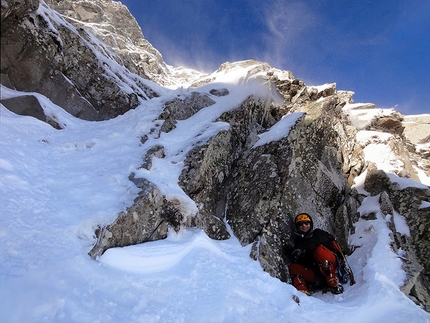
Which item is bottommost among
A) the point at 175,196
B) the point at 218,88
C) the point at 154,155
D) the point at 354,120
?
the point at 175,196

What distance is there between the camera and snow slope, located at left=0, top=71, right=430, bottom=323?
12.5ft

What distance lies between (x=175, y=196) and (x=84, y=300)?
14.2ft

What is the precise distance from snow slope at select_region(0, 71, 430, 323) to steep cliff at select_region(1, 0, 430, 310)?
17.2 inches

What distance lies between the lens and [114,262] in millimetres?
5043

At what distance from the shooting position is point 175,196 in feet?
25.9

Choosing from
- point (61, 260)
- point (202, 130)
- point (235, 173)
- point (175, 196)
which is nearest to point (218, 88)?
point (202, 130)

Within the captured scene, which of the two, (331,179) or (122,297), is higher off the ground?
(331,179)

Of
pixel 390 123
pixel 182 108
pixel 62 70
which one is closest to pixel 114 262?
pixel 182 108

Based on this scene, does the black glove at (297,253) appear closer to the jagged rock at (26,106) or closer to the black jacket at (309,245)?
the black jacket at (309,245)

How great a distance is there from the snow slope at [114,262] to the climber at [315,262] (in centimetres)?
41

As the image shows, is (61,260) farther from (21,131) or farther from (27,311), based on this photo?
(21,131)

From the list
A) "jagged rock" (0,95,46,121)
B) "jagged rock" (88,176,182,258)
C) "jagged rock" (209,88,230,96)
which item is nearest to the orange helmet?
"jagged rock" (88,176,182,258)

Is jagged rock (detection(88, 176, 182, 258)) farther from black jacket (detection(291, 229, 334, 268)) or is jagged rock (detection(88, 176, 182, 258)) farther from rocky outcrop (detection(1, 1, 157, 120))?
rocky outcrop (detection(1, 1, 157, 120))

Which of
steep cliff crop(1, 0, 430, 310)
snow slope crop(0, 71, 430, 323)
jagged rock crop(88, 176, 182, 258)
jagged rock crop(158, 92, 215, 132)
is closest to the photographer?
snow slope crop(0, 71, 430, 323)
